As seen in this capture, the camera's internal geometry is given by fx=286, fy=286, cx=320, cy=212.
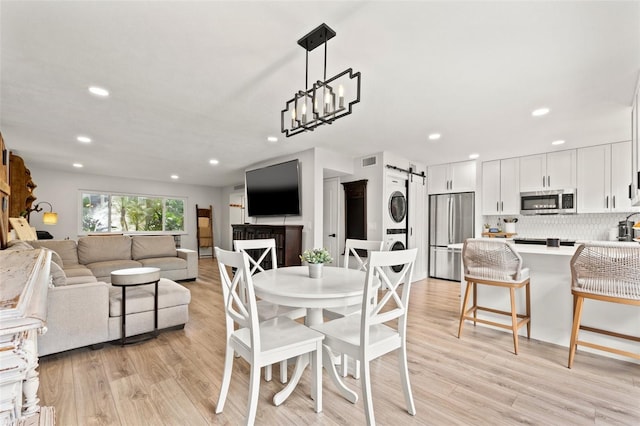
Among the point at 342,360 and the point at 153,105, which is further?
the point at 153,105

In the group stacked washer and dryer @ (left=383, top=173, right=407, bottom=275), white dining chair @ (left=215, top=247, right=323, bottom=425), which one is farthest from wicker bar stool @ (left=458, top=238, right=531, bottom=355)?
stacked washer and dryer @ (left=383, top=173, right=407, bottom=275)

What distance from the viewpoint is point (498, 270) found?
2.74 metres

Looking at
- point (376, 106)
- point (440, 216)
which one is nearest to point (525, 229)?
point (440, 216)

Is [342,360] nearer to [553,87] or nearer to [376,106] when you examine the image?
[376,106]

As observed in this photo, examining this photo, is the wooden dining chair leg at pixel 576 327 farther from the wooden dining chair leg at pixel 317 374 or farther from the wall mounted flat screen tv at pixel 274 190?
the wall mounted flat screen tv at pixel 274 190

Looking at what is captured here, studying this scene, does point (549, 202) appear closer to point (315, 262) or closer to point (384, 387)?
point (384, 387)

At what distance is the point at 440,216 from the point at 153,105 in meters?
5.25

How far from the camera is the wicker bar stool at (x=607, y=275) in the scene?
2.11m

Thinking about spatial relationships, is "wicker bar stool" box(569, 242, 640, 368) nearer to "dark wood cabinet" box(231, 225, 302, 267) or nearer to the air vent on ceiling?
the air vent on ceiling

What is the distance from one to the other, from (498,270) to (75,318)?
387 centimetres

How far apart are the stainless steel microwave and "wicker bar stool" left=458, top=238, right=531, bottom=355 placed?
2.54 m

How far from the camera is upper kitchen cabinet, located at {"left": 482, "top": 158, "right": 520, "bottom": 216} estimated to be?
511 cm

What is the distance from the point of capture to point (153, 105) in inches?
121

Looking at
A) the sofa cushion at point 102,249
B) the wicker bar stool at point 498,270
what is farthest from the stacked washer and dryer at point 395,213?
the sofa cushion at point 102,249
